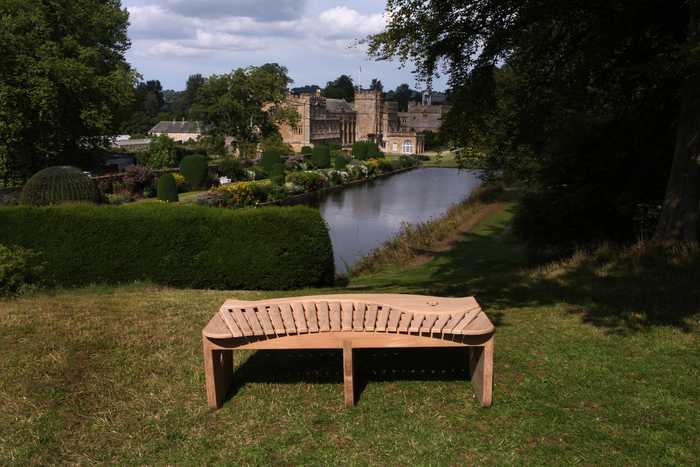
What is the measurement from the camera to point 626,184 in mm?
11422

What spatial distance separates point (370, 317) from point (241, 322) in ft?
3.06

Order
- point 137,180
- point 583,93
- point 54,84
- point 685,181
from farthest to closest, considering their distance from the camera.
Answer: point 137,180
point 54,84
point 583,93
point 685,181

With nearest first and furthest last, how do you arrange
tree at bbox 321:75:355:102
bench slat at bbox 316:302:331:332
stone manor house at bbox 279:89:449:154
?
1. bench slat at bbox 316:302:331:332
2. stone manor house at bbox 279:89:449:154
3. tree at bbox 321:75:355:102

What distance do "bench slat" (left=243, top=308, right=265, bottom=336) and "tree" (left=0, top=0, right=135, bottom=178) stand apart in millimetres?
24085

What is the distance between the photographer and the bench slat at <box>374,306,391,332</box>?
165 inches

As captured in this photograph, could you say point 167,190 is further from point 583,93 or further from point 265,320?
point 265,320

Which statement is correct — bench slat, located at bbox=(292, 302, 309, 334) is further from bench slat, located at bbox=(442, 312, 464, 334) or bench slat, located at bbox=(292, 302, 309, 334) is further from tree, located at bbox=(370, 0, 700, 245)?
tree, located at bbox=(370, 0, 700, 245)

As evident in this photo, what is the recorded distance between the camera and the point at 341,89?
128 m

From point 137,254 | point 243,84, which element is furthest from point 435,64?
point 243,84

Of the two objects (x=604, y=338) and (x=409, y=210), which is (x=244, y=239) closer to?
(x=604, y=338)

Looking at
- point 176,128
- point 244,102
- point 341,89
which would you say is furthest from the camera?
point 341,89

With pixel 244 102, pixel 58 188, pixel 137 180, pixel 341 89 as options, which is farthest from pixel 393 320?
pixel 341 89

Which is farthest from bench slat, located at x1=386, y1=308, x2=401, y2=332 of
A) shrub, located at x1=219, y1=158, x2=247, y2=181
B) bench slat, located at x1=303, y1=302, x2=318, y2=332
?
shrub, located at x1=219, y1=158, x2=247, y2=181

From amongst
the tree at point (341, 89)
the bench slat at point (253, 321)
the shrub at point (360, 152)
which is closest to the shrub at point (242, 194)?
the bench slat at point (253, 321)
